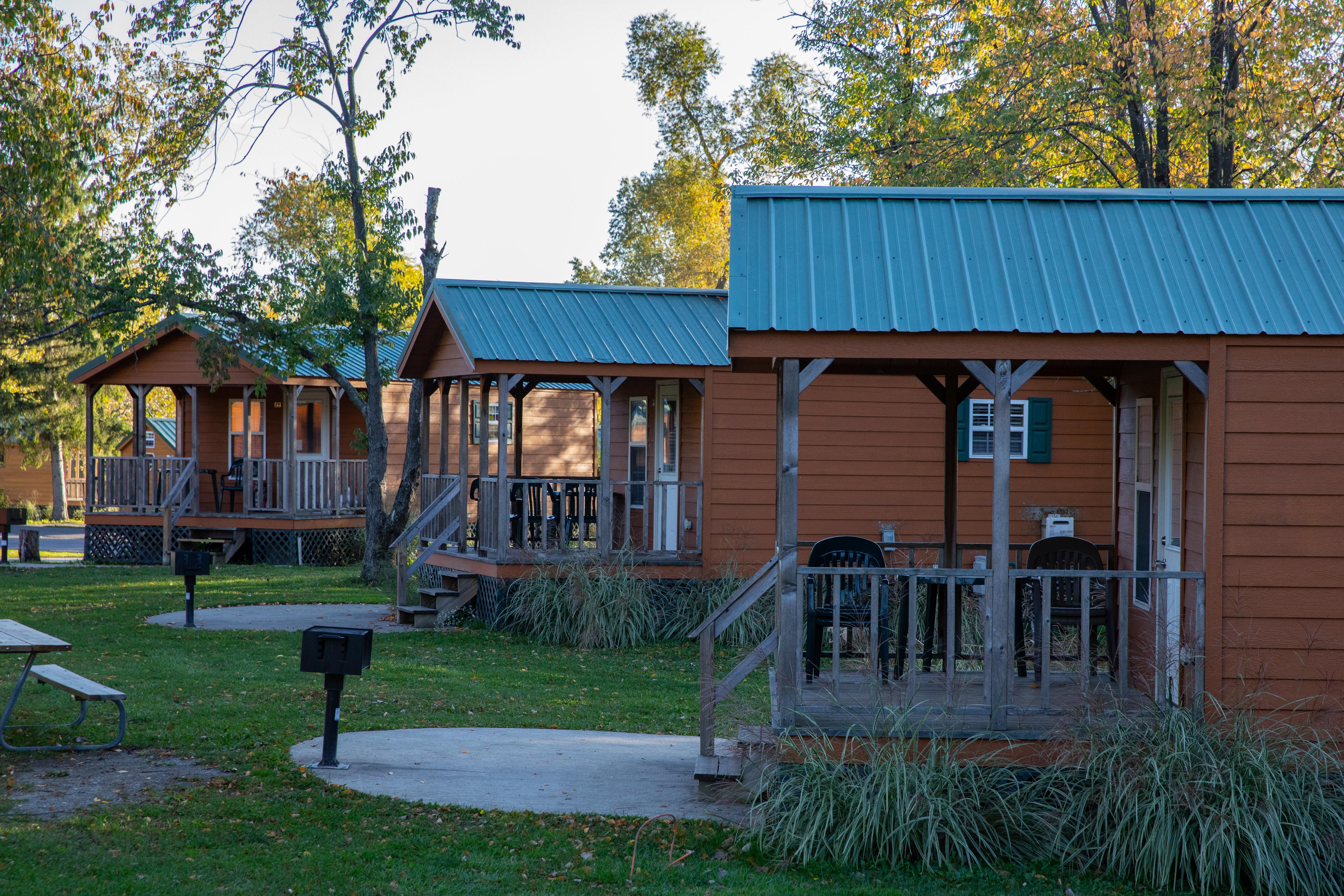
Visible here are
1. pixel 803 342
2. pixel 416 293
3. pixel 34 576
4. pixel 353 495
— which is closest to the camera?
pixel 803 342

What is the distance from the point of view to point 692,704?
957 cm

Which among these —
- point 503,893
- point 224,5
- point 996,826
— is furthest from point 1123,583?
point 224,5

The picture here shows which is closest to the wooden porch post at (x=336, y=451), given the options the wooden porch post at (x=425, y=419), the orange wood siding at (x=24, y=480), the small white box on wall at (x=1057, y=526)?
the wooden porch post at (x=425, y=419)

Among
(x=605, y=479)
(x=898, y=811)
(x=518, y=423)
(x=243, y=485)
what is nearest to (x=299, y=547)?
(x=243, y=485)

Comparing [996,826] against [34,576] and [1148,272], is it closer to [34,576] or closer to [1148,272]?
[1148,272]

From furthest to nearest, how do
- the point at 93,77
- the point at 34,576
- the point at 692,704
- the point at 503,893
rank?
the point at 34,576, the point at 93,77, the point at 692,704, the point at 503,893

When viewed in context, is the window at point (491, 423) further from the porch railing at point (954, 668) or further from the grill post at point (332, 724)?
the porch railing at point (954, 668)

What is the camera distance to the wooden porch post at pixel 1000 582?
620 centimetres

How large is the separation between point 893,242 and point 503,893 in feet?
13.8

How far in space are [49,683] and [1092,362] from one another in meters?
7.15

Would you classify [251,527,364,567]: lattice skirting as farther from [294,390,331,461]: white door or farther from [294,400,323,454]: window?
[294,400,323,454]: window

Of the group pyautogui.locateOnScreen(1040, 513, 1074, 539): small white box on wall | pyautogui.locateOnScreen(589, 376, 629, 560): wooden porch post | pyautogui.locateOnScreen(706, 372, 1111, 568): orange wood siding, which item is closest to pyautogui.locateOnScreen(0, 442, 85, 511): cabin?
pyautogui.locateOnScreen(589, 376, 629, 560): wooden porch post

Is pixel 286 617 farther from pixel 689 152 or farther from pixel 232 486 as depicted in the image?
pixel 689 152

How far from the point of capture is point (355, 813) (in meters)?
6.07
